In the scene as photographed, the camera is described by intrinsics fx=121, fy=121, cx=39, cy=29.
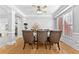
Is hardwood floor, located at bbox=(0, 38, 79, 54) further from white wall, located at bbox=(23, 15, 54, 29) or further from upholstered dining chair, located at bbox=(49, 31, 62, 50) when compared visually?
white wall, located at bbox=(23, 15, 54, 29)

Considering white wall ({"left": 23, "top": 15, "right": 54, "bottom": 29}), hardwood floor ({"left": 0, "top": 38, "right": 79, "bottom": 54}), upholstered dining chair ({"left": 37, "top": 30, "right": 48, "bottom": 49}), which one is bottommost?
hardwood floor ({"left": 0, "top": 38, "right": 79, "bottom": 54})

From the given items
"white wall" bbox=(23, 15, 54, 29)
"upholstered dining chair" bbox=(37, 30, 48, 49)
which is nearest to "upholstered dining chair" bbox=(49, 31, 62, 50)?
"upholstered dining chair" bbox=(37, 30, 48, 49)

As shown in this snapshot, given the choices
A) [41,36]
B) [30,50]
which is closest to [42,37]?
[41,36]

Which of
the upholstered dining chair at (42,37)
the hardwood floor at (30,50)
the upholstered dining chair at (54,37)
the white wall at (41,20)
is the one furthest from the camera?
the upholstered dining chair at (42,37)

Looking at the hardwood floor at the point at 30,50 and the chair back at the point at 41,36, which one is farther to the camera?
the chair back at the point at 41,36

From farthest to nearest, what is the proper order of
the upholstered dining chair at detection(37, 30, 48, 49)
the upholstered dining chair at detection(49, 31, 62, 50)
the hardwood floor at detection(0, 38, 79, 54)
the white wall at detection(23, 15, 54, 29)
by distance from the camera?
the upholstered dining chair at detection(37, 30, 48, 49), the upholstered dining chair at detection(49, 31, 62, 50), the white wall at detection(23, 15, 54, 29), the hardwood floor at detection(0, 38, 79, 54)

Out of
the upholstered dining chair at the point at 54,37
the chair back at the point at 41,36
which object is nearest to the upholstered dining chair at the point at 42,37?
the chair back at the point at 41,36

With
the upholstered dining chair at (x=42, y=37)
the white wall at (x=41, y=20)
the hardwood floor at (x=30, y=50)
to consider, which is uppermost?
the white wall at (x=41, y=20)

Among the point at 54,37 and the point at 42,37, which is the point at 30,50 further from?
the point at 54,37

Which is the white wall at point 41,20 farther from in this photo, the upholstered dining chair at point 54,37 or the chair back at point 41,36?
the chair back at point 41,36

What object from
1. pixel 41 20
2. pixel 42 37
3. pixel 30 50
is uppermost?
pixel 41 20
